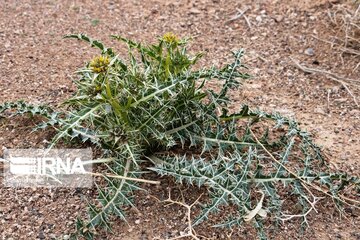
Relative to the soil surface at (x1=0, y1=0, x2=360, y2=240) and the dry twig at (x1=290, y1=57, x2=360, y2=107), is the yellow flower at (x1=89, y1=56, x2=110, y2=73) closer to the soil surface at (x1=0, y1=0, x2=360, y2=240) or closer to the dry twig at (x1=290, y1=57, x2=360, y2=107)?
the soil surface at (x1=0, y1=0, x2=360, y2=240)

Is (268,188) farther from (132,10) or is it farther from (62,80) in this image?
(132,10)

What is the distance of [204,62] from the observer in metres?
3.52

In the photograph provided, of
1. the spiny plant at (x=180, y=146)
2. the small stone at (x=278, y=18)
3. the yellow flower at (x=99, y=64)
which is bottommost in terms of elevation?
the spiny plant at (x=180, y=146)

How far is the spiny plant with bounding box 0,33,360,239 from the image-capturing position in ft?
7.59

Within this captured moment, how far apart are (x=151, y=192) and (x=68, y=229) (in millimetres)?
343

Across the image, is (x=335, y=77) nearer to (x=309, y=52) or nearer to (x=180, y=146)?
(x=309, y=52)

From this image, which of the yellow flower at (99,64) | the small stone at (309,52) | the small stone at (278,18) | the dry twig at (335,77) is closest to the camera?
the yellow flower at (99,64)

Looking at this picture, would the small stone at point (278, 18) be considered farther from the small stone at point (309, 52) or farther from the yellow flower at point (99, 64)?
the yellow flower at point (99, 64)

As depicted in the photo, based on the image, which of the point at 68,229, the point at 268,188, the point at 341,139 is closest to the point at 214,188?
the point at 268,188

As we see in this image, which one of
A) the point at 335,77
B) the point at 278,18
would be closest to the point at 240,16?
the point at 278,18

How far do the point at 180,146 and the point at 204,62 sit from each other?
93 centimetres

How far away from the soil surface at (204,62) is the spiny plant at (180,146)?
0.09 m

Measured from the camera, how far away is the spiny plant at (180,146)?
231 cm

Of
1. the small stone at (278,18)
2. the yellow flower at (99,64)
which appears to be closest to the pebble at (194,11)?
the small stone at (278,18)
